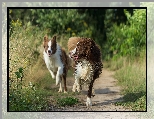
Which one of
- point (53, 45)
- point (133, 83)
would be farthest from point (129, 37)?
point (53, 45)

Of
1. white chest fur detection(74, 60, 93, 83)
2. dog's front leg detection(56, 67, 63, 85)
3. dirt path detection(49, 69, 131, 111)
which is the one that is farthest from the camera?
dog's front leg detection(56, 67, 63, 85)

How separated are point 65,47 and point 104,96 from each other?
51.6 inches

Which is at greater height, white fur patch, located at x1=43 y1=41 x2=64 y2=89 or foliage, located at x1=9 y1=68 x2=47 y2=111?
white fur patch, located at x1=43 y1=41 x2=64 y2=89

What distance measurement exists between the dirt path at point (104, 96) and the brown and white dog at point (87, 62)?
0.16 m

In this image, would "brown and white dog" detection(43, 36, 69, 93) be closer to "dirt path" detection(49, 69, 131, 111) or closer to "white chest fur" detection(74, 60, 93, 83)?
"dirt path" detection(49, 69, 131, 111)

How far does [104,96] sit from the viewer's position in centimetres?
863

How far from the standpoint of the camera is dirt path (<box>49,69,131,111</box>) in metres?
7.93

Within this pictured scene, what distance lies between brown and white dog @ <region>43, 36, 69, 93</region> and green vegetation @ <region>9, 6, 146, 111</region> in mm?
184

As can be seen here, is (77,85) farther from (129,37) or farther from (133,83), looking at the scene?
(129,37)

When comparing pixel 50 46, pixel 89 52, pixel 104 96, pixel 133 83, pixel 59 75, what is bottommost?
pixel 104 96

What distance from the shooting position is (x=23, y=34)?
934 cm

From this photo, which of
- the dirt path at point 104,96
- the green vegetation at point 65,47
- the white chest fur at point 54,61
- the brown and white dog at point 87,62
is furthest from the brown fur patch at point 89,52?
the white chest fur at point 54,61

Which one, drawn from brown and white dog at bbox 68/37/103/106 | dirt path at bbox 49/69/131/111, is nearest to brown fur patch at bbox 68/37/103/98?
brown and white dog at bbox 68/37/103/106

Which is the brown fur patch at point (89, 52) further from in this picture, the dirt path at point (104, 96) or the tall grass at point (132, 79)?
the tall grass at point (132, 79)
